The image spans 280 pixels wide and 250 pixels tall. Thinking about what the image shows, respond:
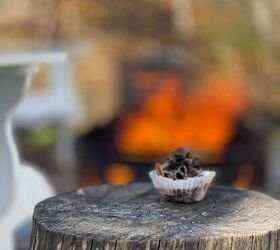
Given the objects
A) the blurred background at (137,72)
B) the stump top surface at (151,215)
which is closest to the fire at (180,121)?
the blurred background at (137,72)

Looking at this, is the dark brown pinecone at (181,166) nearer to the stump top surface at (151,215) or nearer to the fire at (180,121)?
the stump top surface at (151,215)

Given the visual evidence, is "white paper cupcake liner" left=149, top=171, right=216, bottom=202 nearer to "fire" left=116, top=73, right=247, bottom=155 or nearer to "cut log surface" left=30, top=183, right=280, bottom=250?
"cut log surface" left=30, top=183, right=280, bottom=250

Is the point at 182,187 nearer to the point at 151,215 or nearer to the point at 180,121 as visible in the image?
the point at 151,215

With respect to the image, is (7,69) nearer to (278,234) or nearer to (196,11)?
(278,234)

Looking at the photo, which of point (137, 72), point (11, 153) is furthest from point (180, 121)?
point (11, 153)

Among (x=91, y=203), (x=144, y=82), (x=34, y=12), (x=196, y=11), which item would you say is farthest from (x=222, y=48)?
(x=91, y=203)
